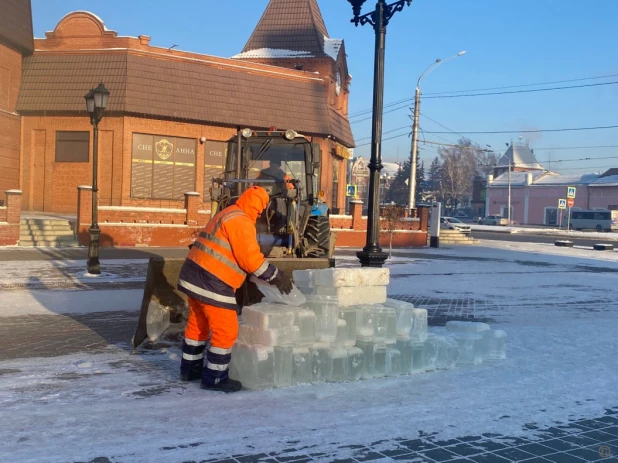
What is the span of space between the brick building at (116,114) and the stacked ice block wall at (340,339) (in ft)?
71.5

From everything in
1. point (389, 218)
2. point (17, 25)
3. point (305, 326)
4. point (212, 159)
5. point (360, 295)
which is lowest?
point (305, 326)

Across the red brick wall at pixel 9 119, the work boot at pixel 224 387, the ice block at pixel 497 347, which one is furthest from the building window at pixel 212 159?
the work boot at pixel 224 387

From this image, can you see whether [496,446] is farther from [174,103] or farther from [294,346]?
[174,103]

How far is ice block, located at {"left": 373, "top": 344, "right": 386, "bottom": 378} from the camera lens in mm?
6250

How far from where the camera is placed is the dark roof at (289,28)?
35031 mm

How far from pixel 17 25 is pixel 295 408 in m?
26.5

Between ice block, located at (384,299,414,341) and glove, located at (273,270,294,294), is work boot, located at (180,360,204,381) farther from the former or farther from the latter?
ice block, located at (384,299,414,341)

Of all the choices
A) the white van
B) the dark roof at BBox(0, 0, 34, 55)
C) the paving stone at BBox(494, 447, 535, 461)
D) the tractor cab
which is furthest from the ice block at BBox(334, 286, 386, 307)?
the white van

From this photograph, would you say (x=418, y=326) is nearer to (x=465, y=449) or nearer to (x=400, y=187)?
(x=465, y=449)

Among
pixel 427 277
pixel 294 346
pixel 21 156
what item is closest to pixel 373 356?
pixel 294 346

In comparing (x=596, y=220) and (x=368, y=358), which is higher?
(x=596, y=220)

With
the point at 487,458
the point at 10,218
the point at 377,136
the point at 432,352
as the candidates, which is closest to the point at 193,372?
the point at 432,352

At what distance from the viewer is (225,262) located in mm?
5613

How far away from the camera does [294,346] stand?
19.2 feet
